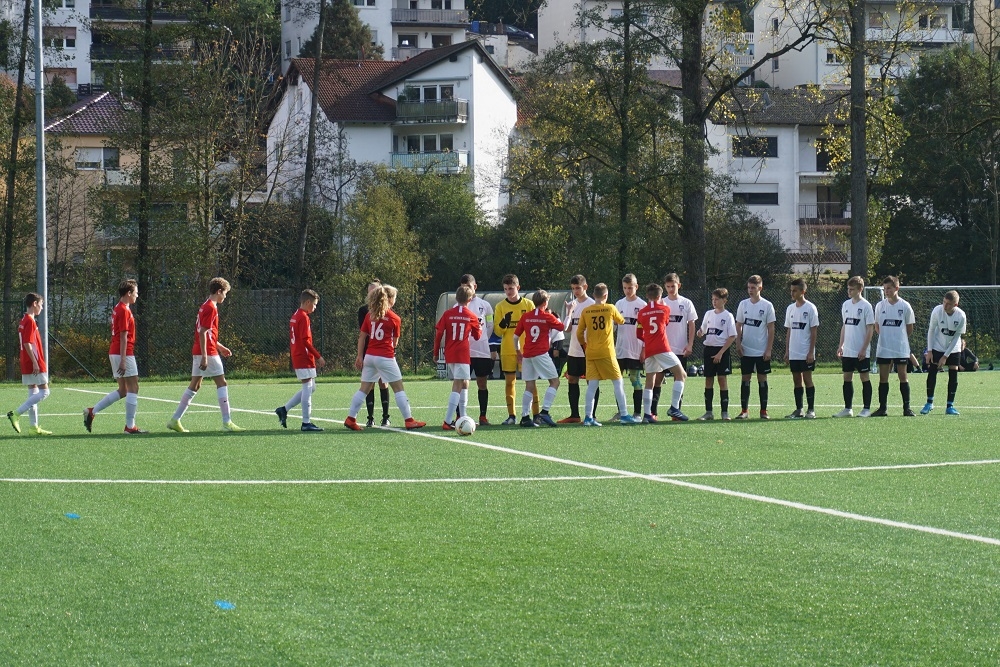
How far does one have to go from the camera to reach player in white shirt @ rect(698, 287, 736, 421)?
16655mm

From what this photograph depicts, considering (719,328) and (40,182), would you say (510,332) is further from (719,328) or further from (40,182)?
(40,182)

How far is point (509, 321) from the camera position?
628 inches

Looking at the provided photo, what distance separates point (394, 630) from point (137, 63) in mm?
30311

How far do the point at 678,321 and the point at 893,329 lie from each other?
313cm

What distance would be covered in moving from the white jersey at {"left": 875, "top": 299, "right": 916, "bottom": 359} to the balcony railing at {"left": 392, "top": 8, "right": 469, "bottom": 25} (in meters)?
76.0

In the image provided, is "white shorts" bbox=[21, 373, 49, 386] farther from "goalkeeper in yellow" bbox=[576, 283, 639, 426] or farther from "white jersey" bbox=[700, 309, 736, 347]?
"white jersey" bbox=[700, 309, 736, 347]

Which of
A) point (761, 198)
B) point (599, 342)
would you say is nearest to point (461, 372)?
point (599, 342)

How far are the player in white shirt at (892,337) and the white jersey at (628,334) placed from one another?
3509 millimetres

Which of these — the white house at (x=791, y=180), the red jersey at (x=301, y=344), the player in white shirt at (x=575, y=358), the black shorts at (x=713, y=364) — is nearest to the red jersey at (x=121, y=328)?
the red jersey at (x=301, y=344)

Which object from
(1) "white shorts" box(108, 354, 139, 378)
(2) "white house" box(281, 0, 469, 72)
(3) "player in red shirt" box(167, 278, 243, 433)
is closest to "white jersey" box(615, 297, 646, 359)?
(3) "player in red shirt" box(167, 278, 243, 433)

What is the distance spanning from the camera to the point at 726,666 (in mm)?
4867

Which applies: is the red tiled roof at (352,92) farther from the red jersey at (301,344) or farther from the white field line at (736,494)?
the white field line at (736,494)

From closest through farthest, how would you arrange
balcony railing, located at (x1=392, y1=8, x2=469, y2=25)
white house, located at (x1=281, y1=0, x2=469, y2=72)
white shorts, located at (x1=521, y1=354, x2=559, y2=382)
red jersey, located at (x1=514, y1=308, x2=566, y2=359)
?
white shorts, located at (x1=521, y1=354, x2=559, y2=382)
red jersey, located at (x1=514, y1=308, x2=566, y2=359)
white house, located at (x1=281, y1=0, x2=469, y2=72)
balcony railing, located at (x1=392, y1=8, x2=469, y2=25)

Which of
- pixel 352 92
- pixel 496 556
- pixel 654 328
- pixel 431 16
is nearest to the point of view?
pixel 496 556
